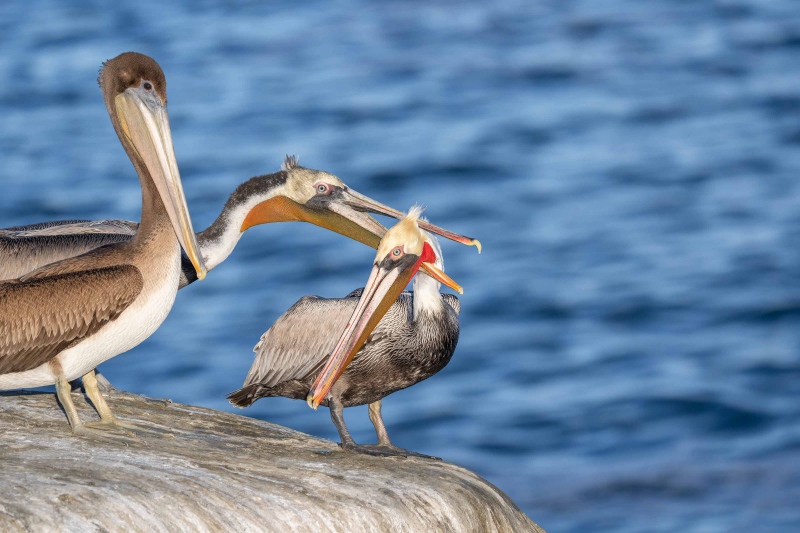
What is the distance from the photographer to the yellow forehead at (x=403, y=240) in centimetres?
564

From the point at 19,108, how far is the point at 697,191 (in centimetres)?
1120

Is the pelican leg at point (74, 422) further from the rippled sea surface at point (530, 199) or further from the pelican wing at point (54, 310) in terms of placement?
the rippled sea surface at point (530, 199)

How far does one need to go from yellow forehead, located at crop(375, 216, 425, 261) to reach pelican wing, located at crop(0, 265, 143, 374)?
1139 millimetres

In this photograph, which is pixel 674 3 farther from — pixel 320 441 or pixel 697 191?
pixel 320 441

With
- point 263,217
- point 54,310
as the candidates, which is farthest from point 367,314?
point 263,217

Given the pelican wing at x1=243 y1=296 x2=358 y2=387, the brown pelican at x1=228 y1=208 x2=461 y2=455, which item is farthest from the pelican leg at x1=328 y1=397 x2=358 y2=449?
the pelican wing at x1=243 y1=296 x2=358 y2=387

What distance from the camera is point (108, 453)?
15.8 feet

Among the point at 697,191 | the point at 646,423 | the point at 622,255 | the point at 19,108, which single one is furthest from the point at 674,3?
the point at 646,423

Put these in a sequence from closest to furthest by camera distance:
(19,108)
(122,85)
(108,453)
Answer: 1. (108,453)
2. (122,85)
3. (19,108)

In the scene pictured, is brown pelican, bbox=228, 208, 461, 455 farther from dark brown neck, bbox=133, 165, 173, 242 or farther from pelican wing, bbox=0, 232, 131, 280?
pelican wing, bbox=0, 232, 131, 280

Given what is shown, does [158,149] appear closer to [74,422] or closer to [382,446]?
[74,422]

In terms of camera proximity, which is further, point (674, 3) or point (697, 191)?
point (674, 3)

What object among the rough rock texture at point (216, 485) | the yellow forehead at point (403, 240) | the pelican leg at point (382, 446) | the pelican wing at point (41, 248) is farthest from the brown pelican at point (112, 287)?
the pelican wing at point (41, 248)

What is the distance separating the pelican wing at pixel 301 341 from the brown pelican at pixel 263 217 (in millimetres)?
726
